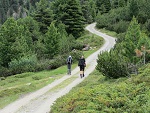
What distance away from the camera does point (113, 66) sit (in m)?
18.4

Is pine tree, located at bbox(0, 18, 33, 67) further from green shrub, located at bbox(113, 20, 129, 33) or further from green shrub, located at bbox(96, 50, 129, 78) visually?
green shrub, located at bbox(113, 20, 129, 33)

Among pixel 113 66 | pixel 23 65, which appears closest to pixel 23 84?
pixel 113 66

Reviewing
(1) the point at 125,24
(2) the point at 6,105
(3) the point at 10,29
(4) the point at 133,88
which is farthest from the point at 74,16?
(4) the point at 133,88

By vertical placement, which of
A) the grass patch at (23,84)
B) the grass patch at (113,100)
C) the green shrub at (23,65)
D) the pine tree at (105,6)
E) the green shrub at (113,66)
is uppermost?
the pine tree at (105,6)

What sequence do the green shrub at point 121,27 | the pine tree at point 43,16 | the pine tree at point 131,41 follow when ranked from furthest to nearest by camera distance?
the pine tree at point 43,16 → the green shrub at point 121,27 → the pine tree at point 131,41

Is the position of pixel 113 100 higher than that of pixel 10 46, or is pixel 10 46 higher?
pixel 113 100

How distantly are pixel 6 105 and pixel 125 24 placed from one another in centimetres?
4636

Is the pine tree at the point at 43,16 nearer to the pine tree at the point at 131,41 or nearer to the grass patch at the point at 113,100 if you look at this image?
the pine tree at the point at 131,41

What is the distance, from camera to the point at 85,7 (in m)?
85.2

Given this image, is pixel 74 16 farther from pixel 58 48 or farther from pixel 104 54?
pixel 104 54

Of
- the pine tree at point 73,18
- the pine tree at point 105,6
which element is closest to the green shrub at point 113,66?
the pine tree at point 73,18

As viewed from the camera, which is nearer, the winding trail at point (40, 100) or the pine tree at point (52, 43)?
the winding trail at point (40, 100)

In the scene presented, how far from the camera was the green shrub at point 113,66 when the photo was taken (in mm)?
18359

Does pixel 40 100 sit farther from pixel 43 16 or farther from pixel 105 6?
pixel 105 6
